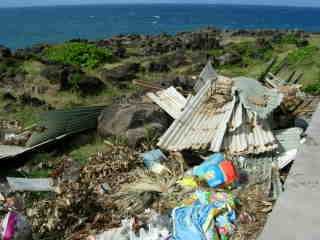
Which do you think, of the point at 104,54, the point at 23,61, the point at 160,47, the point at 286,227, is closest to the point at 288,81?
the point at 286,227

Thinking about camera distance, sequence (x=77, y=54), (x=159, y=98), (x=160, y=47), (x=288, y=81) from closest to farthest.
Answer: (x=159, y=98) < (x=288, y=81) < (x=77, y=54) < (x=160, y=47)

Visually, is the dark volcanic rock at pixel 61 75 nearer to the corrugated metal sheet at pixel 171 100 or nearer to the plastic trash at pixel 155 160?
the corrugated metal sheet at pixel 171 100

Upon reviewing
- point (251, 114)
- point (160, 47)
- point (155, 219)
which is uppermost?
point (251, 114)

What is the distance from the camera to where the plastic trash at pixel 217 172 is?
5820 millimetres

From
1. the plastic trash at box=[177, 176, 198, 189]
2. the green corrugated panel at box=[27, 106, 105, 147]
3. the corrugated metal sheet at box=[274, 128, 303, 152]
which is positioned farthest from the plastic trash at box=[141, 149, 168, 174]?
the corrugated metal sheet at box=[274, 128, 303, 152]

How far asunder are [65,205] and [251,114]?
369cm

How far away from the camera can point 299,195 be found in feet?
14.9

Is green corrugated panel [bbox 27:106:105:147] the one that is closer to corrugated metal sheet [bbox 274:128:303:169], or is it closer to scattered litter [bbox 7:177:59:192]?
scattered litter [bbox 7:177:59:192]

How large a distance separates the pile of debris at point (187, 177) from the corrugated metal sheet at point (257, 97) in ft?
0.07

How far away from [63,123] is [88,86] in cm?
406

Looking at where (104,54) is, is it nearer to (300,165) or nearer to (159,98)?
(159,98)

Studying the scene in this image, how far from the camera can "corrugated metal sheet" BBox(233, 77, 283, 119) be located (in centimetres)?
717

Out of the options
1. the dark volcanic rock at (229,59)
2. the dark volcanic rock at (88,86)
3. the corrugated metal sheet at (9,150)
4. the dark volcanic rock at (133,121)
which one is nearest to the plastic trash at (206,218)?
the dark volcanic rock at (133,121)

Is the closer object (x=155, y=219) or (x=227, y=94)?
(x=155, y=219)
